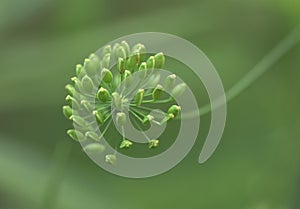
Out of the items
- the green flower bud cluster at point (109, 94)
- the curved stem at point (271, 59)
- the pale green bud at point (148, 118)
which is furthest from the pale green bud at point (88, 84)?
the curved stem at point (271, 59)

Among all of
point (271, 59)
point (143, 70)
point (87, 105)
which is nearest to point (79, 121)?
point (87, 105)

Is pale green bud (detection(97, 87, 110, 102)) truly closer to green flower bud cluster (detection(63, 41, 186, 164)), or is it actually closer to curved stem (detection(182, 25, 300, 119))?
green flower bud cluster (detection(63, 41, 186, 164))

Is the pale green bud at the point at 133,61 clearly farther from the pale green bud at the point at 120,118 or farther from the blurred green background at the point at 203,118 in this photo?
the blurred green background at the point at 203,118

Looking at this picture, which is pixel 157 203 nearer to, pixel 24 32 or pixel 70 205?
pixel 70 205

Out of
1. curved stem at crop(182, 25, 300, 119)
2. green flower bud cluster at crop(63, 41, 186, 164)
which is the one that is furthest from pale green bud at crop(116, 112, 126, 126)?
curved stem at crop(182, 25, 300, 119)

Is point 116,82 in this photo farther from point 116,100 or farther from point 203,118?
point 203,118

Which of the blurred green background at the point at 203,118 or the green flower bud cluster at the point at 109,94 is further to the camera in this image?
the blurred green background at the point at 203,118
